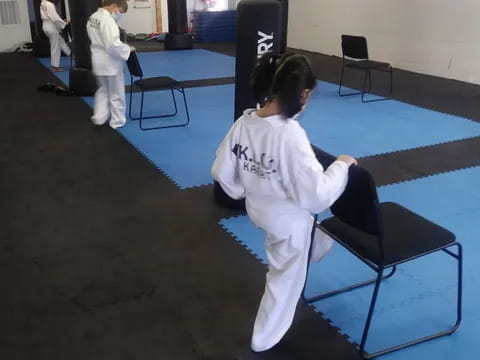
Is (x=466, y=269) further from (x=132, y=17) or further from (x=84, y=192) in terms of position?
(x=132, y=17)

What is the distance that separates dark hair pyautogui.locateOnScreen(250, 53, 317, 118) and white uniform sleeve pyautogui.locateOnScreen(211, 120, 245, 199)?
22 cm

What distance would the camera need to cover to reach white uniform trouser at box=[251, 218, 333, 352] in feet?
5.78

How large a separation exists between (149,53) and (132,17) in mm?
2892

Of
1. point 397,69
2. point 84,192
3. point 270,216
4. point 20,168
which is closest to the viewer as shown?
point 270,216

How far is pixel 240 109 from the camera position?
10.4ft

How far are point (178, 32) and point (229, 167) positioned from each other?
904 centimetres

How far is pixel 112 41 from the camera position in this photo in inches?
176

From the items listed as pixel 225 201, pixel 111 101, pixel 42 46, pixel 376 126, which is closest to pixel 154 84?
pixel 111 101

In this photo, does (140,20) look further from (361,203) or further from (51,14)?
(361,203)

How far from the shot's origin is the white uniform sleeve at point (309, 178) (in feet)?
5.22

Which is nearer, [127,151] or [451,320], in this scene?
[451,320]

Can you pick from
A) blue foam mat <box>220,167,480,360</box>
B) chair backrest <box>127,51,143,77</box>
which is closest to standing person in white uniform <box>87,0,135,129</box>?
chair backrest <box>127,51,143,77</box>

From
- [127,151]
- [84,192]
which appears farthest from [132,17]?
[84,192]

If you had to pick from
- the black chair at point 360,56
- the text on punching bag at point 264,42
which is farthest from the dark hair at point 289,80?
the black chair at point 360,56
